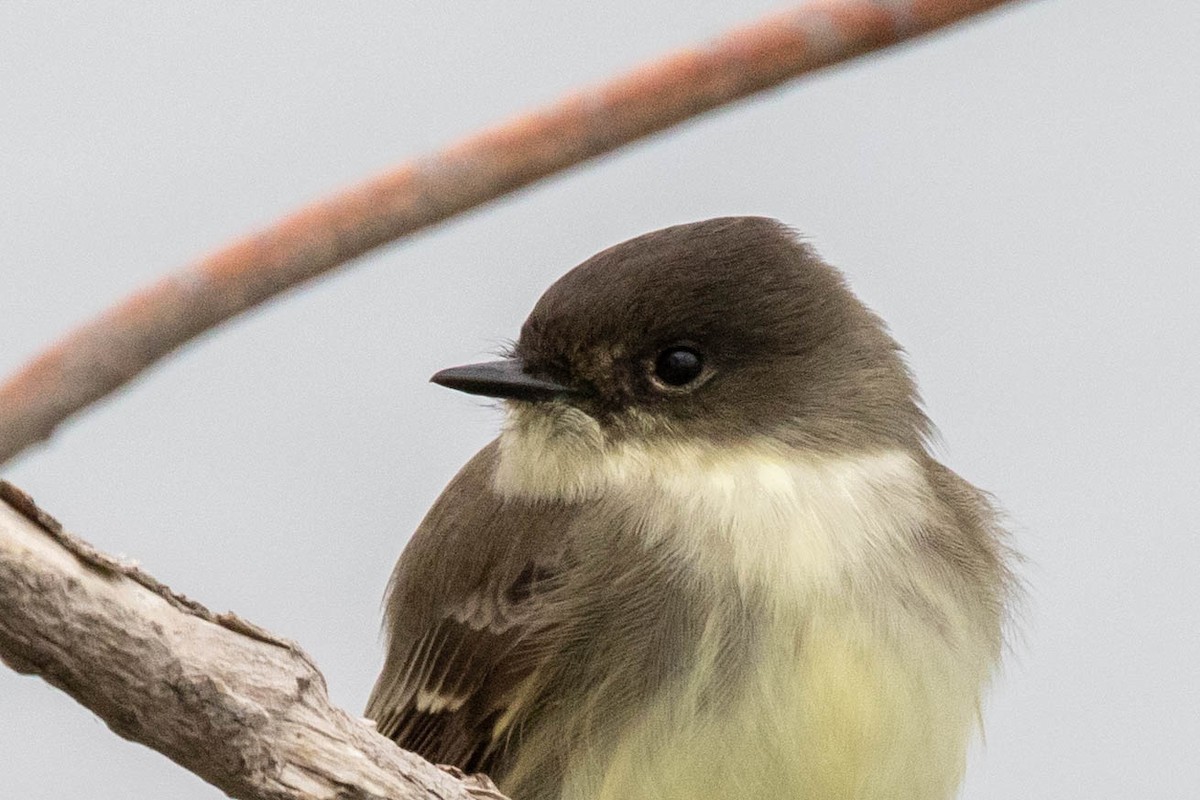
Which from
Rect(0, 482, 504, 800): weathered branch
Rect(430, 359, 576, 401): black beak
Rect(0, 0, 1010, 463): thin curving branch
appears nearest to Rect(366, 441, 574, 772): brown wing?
Rect(430, 359, 576, 401): black beak

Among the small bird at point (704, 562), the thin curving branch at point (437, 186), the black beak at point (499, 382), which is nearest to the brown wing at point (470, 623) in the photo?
the small bird at point (704, 562)

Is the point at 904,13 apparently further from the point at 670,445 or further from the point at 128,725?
the point at 670,445

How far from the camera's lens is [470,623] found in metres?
3.10

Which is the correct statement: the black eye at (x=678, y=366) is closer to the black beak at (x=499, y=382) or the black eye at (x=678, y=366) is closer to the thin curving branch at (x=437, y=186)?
the black beak at (x=499, y=382)

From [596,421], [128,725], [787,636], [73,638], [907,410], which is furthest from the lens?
[907,410]

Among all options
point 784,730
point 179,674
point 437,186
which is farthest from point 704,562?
point 437,186

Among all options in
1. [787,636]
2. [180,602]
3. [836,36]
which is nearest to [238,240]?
[836,36]

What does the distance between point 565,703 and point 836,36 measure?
2.12 m

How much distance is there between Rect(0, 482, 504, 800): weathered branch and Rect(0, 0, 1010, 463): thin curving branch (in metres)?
0.76

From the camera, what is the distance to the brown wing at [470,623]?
2945 millimetres

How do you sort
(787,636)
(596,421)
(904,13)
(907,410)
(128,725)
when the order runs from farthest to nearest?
(907,410) < (596,421) < (787,636) < (128,725) < (904,13)

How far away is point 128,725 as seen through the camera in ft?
5.78

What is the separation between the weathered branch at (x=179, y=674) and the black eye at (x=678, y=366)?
1.09m

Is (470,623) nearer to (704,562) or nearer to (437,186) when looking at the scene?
(704,562)
